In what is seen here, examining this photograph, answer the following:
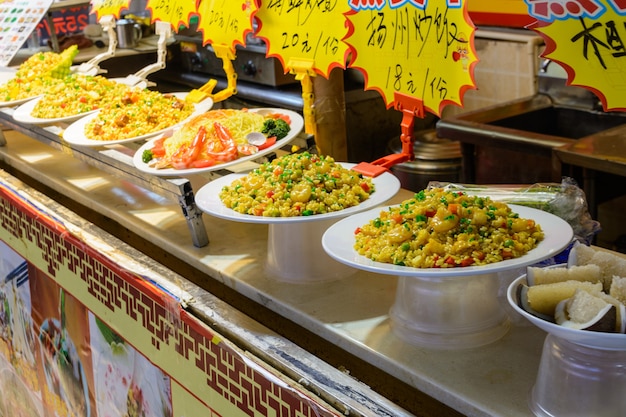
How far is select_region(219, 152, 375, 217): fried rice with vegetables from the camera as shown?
166 centimetres

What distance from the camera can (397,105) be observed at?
5.87 ft

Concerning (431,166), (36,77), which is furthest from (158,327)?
(431,166)

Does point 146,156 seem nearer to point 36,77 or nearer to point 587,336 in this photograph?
point 36,77

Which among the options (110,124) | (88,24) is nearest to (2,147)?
(110,124)

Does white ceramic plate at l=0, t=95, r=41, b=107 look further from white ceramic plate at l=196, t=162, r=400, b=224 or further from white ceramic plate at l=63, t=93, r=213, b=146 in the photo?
white ceramic plate at l=196, t=162, r=400, b=224

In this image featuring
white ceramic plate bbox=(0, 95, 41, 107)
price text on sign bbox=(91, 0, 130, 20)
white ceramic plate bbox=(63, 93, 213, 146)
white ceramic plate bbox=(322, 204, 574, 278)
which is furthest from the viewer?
white ceramic plate bbox=(0, 95, 41, 107)

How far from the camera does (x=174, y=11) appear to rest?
8.12 ft

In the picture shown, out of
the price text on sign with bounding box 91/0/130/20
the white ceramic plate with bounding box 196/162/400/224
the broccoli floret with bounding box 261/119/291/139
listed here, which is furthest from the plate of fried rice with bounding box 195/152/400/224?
the price text on sign with bounding box 91/0/130/20

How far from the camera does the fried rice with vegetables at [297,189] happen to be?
1.66m

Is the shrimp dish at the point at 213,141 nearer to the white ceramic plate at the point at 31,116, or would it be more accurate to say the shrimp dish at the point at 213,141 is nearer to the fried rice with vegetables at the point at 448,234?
the white ceramic plate at the point at 31,116

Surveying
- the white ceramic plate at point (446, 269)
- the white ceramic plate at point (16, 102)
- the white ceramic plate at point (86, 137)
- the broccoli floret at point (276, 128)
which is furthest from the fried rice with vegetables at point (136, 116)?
the white ceramic plate at point (446, 269)

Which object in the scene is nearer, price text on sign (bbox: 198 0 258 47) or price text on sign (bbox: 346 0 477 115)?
price text on sign (bbox: 346 0 477 115)

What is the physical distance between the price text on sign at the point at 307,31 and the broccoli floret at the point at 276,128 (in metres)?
0.17

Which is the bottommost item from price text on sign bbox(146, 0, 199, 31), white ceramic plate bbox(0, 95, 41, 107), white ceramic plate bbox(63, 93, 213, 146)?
white ceramic plate bbox(63, 93, 213, 146)
